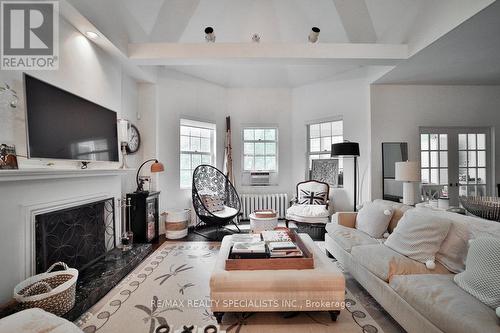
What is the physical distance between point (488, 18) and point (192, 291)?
3.93 m

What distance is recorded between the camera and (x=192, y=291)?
2.11 m

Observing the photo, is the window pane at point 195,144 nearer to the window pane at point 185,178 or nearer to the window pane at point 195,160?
the window pane at point 195,160

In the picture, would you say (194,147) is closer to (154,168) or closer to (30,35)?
(154,168)

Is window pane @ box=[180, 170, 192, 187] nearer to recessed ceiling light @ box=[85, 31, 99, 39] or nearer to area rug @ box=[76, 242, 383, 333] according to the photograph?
area rug @ box=[76, 242, 383, 333]

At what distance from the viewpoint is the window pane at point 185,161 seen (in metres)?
4.33

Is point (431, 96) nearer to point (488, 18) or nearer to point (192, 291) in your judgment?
point (488, 18)

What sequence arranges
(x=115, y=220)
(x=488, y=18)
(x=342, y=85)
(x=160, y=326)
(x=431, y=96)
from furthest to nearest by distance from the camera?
Answer: (x=342, y=85), (x=431, y=96), (x=115, y=220), (x=488, y=18), (x=160, y=326)

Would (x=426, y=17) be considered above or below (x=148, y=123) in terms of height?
above

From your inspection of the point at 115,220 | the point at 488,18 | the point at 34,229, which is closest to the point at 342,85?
the point at 488,18

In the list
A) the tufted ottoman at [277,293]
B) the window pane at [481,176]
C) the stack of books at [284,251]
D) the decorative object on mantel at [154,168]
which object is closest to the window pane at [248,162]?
the decorative object on mantel at [154,168]

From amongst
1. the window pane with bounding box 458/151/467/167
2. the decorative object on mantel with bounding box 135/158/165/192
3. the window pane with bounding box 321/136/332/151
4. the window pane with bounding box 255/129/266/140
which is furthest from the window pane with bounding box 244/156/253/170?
the window pane with bounding box 458/151/467/167

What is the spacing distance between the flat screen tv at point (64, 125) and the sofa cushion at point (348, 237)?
295 centimetres

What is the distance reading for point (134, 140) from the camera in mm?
3631

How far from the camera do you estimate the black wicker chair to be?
142 inches
